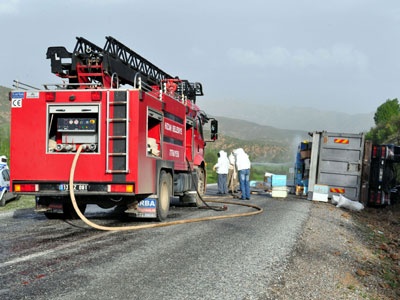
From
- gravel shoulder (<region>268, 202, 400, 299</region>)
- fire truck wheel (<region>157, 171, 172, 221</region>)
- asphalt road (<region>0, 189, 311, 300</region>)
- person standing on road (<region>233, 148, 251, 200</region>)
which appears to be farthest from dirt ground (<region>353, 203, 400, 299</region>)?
fire truck wheel (<region>157, 171, 172, 221</region>)

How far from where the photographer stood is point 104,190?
27.5ft

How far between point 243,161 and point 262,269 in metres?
11.1

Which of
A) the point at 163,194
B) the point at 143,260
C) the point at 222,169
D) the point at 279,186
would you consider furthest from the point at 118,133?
the point at 222,169

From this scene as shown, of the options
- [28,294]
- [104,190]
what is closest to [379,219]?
A: [104,190]

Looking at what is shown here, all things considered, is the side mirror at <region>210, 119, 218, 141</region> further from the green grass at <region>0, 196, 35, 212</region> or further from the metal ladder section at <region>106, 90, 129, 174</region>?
the metal ladder section at <region>106, 90, 129, 174</region>

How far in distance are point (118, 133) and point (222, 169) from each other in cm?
1054

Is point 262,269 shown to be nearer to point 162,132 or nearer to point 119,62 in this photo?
point 162,132

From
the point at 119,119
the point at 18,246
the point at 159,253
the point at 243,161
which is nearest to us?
the point at 159,253

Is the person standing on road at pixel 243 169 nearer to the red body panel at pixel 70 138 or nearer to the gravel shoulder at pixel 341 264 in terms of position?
the gravel shoulder at pixel 341 264

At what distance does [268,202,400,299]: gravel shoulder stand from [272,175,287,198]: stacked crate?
19.7ft

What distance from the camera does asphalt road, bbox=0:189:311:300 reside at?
4.57 metres

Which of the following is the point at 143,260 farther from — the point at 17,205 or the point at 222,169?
the point at 222,169

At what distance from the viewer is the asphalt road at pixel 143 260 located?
457cm

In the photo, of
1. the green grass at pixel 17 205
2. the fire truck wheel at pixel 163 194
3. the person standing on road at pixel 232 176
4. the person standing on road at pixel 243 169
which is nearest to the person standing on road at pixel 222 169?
the person standing on road at pixel 232 176
